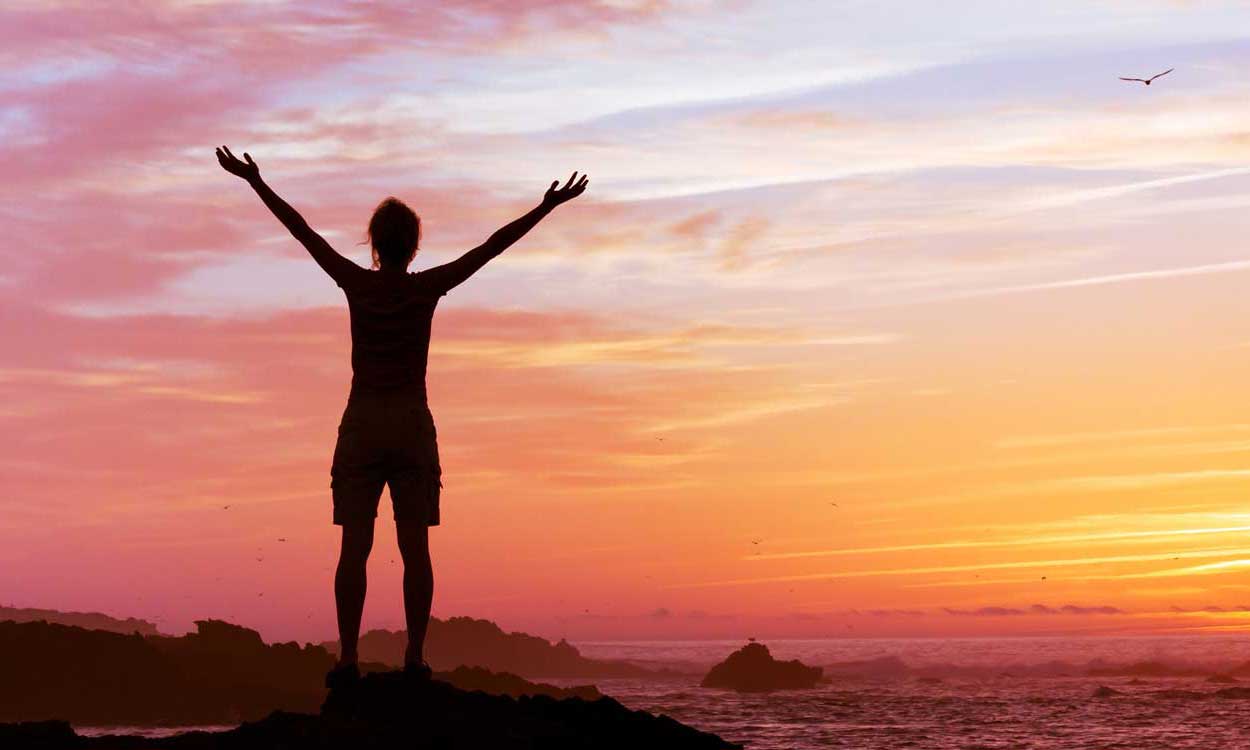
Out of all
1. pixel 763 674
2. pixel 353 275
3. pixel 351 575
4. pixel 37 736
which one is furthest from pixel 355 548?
pixel 763 674

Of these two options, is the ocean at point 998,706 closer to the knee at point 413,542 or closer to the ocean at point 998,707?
the ocean at point 998,707

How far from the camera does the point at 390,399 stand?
34.4 ft

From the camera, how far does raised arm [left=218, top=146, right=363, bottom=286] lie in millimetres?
10250

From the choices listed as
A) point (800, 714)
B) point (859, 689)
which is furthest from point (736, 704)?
point (859, 689)

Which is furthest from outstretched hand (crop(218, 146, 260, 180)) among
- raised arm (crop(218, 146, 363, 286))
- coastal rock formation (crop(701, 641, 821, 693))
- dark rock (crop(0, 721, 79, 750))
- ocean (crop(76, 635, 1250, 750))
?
coastal rock formation (crop(701, 641, 821, 693))

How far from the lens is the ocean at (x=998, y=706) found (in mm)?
57500

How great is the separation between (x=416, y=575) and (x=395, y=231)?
256cm

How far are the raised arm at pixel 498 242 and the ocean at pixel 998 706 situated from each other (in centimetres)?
3891

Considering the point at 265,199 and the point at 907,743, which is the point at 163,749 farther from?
the point at 907,743

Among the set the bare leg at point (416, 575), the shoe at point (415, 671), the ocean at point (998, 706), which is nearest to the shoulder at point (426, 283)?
the bare leg at point (416, 575)

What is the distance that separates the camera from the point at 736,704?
84.2 metres

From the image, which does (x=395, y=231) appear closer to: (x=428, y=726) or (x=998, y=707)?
(x=428, y=726)

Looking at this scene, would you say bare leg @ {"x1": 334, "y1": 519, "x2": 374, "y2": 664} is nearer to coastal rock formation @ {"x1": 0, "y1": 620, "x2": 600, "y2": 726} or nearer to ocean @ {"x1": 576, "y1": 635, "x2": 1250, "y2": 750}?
ocean @ {"x1": 576, "y1": 635, "x2": 1250, "y2": 750}

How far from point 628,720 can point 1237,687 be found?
323 ft
